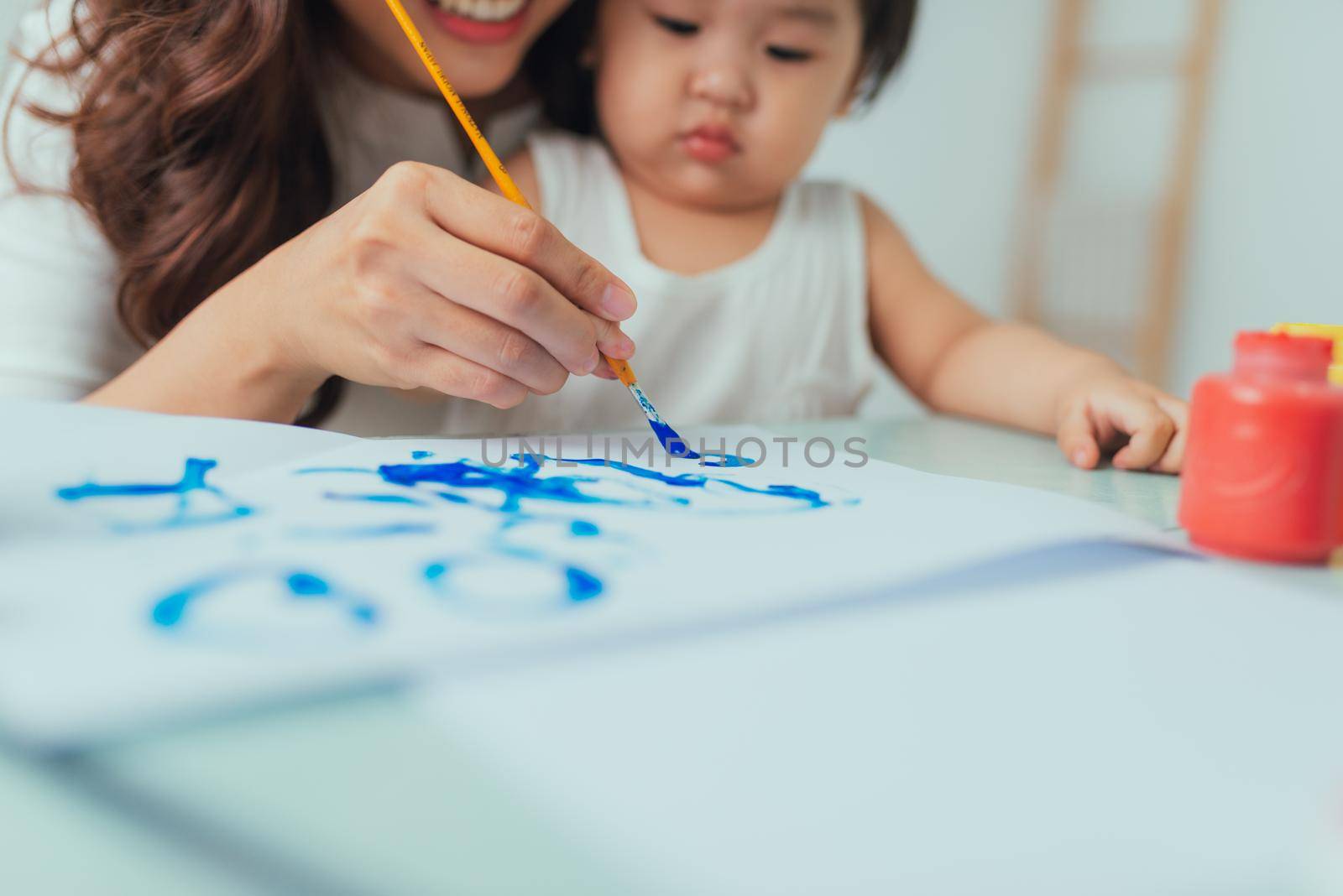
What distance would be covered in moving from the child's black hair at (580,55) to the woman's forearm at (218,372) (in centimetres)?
42

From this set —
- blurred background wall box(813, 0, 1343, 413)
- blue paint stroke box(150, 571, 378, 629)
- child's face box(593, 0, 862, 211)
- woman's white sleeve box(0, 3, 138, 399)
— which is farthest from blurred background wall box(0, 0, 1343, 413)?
blue paint stroke box(150, 571, 378, 629)

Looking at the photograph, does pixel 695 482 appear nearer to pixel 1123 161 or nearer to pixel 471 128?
pixel 471 128

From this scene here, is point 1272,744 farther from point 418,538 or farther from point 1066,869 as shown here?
point 418,538

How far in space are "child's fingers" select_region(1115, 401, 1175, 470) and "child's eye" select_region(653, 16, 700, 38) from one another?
0.45m

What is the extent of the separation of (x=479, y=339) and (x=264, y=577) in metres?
0.23

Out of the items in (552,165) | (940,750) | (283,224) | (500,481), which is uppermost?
(552,165)

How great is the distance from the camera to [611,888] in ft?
0.58

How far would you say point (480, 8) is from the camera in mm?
786

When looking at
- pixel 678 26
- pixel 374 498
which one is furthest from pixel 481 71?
pixel 374 498

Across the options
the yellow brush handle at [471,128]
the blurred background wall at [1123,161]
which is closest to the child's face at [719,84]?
the yellow brush handle at [471,128]

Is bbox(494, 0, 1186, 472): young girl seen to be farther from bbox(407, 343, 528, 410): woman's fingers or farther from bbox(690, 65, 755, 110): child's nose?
bbox(407, 343, 528, 410): woman's fingers

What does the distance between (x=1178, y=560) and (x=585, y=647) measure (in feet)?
0.77

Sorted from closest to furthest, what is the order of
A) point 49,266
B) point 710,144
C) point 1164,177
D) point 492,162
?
point 492,162 → point 49,266 → point 710,144 → point 1164,177

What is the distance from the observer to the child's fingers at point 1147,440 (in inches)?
23.0
